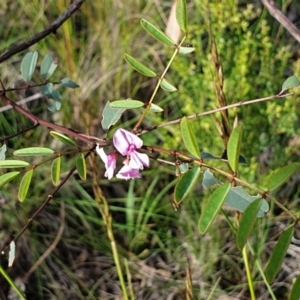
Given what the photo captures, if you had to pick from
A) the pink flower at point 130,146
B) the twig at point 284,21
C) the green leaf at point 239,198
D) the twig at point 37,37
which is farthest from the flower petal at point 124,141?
the twig at point 37,37

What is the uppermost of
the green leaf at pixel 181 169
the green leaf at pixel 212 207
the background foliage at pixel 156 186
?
the green leaf at pixel 181 169

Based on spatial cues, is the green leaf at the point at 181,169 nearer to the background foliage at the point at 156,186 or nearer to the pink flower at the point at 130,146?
the pink flower at the point at 130,146

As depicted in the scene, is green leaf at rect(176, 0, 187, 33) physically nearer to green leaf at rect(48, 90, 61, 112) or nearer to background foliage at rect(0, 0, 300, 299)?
green leaf at rect(48, 90, 61, 112)

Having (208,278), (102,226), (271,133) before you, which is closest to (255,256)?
→ (208,278)

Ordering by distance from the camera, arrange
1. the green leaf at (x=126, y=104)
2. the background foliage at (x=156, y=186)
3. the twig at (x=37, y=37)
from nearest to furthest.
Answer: the green leaf at (x=126, y=104)
the twig at (x=37, y=37)
the background foliage at (x=156, y=186)

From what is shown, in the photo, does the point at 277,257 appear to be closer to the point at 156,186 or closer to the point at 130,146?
the point at 130,146

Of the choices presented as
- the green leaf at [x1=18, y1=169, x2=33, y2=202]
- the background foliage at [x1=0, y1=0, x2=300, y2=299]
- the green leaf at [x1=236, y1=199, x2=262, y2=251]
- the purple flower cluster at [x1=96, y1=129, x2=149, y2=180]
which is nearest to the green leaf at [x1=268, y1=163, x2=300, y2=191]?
the green leaf at [x1=236, y1=199, x2=262, y2=251]

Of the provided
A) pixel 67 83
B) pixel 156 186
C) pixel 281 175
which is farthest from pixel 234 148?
pixel 156 186
